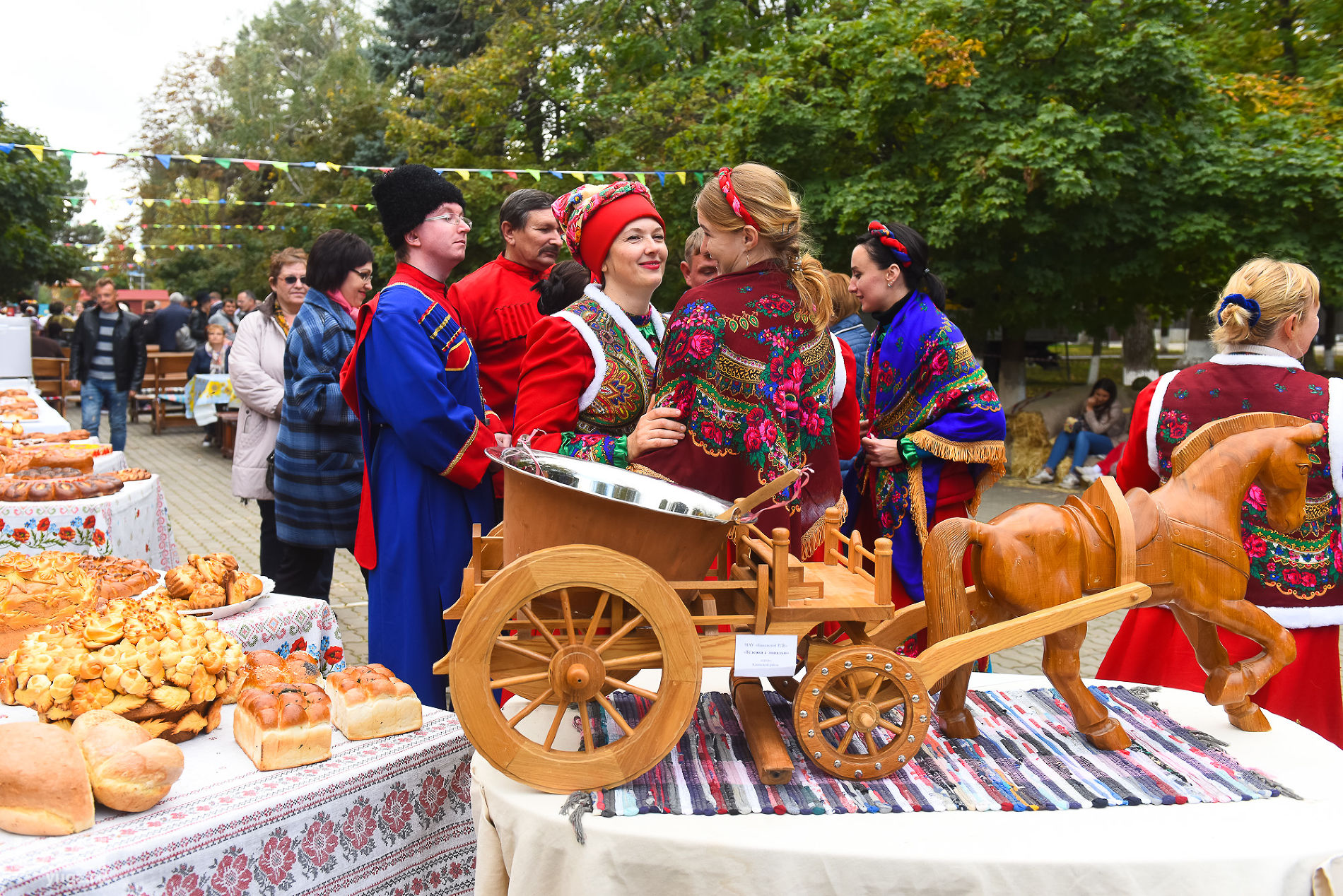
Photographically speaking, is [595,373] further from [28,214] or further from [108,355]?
[28,214]

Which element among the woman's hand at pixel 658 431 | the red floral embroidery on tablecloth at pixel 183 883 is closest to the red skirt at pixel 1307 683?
the woman's hand at pixel 658 431

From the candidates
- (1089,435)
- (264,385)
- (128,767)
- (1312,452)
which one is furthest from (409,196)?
(1089,435)

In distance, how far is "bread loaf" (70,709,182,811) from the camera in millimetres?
1583

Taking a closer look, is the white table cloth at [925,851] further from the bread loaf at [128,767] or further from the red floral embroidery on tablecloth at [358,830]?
the bread loaf at [128,767]

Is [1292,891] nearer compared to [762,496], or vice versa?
[1292,891]

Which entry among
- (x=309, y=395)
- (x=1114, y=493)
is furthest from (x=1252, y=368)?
(x=309, y=395)

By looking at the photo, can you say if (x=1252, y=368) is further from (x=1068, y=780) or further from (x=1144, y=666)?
(x=1068, y=780)

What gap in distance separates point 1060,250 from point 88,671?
31.1ft

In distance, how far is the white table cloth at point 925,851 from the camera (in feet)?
4.91

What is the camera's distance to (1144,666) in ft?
9.62

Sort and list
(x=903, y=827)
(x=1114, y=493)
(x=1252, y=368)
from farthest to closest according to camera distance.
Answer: (x=1252, y=368) < (x=1114, y=493) < (x=903, y=827)

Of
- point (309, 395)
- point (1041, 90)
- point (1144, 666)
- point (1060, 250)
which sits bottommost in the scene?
point (1144, 666)

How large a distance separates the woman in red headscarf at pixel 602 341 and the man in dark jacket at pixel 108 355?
33.3 feet

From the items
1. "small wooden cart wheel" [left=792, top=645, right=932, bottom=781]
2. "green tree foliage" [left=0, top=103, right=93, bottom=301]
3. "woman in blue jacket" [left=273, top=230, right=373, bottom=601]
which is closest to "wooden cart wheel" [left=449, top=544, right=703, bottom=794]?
"small wooden cart wheel" [left=792, top=645, right=932, bottom=781]
